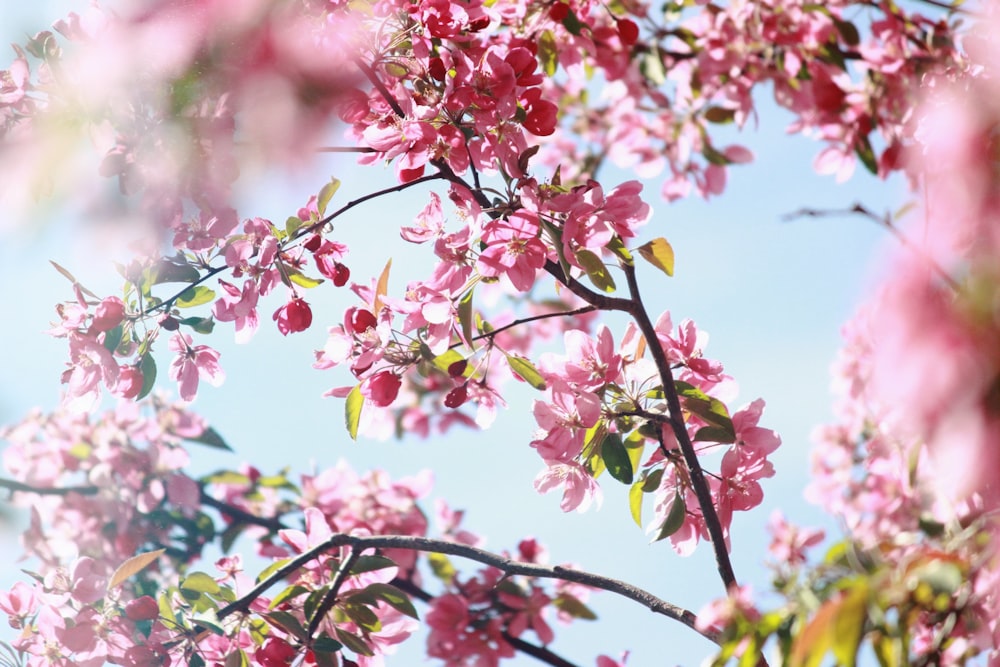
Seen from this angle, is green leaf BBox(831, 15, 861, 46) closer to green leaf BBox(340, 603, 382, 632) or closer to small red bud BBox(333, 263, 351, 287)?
small red bud BBox(333, 263, 351, 287)

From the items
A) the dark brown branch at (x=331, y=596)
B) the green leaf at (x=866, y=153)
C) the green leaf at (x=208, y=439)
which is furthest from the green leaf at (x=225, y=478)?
the green leaf at (x=866, y=153)

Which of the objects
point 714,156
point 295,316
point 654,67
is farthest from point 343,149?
point 714,156

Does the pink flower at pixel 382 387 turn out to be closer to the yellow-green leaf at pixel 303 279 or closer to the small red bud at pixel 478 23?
the yellow-green leaf at pixel 303 279

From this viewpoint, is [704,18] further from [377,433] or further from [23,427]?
[23,427]

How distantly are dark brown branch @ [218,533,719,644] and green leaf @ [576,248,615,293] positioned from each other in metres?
0.36

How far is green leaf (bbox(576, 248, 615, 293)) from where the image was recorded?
1096mm

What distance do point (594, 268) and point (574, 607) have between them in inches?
37.7

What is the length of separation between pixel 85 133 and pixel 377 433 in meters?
1.54

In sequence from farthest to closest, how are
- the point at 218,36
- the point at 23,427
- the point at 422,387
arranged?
1. the point at 422,387
2. the point at 23,427
3. the point at 218,36

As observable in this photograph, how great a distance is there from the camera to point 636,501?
1174mm

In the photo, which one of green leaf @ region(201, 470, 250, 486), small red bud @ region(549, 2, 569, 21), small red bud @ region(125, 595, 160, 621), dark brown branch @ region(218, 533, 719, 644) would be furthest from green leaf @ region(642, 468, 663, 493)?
green leaf @ region(201, 470, 250, 486)

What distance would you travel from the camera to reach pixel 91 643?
1.27m

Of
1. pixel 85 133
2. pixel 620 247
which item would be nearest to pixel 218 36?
pixel 85 133

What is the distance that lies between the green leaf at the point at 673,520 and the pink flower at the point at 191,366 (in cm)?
66
